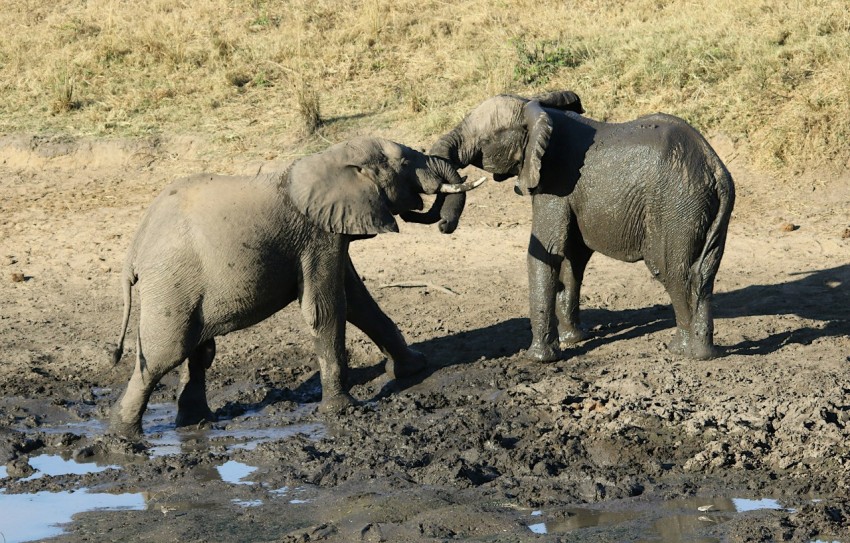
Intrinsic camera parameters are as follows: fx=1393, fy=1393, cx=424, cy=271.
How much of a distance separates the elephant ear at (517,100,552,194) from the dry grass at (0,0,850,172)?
4396mm

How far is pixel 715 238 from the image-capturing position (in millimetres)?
8164

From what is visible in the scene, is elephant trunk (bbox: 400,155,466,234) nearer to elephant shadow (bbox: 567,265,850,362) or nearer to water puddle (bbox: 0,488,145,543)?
elephant shadow (bbox: 567,265,850,362)

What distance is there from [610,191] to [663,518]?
8.15 ft

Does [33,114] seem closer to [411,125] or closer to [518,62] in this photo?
[411,125]

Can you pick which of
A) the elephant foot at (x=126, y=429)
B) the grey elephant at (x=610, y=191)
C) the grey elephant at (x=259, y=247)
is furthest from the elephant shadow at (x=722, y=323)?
the elephant foot at (x=126, y=429)

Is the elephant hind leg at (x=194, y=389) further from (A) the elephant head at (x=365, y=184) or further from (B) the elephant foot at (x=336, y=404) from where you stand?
(A) the elephant head at (x=365, y=184)

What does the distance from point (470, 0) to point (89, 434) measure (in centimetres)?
896

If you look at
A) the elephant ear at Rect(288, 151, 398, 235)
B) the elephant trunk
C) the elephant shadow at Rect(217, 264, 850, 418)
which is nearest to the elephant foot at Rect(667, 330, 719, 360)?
the elephant shadow at Rect(217, 264, 850, 418)

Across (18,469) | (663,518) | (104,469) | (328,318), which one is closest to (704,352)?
(663,518)

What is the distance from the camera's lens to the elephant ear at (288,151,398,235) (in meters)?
7.81

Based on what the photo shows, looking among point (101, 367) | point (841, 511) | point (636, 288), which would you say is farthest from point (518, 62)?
point (841, 511)

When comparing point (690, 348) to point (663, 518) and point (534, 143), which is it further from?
A: point (663, 518)

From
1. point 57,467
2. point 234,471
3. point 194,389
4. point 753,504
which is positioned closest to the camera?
point 753,504

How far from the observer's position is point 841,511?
6.17 metres
